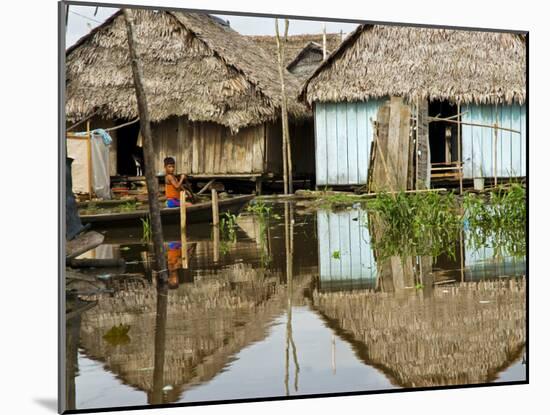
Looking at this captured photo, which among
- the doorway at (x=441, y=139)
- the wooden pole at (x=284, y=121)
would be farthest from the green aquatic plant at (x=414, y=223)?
the wooden pole at (x=284, y=121)

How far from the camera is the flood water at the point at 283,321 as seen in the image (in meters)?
3.56

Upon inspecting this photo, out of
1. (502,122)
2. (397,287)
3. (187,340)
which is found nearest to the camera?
(187,340)

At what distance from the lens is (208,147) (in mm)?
5676

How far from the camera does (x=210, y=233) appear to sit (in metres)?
4.86

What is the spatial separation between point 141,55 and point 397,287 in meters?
1.83

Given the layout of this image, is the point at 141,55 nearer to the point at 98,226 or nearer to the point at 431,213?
the point at 98,226

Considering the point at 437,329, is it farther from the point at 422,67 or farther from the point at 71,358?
the point at 422,67

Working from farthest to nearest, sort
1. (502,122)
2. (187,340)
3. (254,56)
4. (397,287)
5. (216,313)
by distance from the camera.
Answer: (502,122) < (254,56) < (397,287) < (216,313) < (187,340)

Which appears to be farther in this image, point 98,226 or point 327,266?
point 327,266

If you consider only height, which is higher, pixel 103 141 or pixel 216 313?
pixel 103 141

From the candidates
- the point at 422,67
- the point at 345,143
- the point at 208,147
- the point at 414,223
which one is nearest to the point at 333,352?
the point at 414,223

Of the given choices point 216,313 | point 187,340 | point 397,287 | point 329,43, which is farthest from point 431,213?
point 187,340

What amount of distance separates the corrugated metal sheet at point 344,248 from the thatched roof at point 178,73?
0.77 metres

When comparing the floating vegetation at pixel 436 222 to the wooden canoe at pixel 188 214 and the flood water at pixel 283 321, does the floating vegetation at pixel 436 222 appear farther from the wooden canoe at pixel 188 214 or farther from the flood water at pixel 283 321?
the wooden canoe at pixel 188 214
